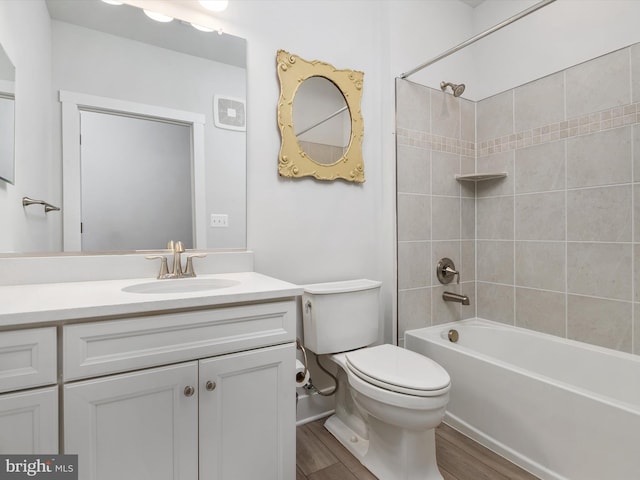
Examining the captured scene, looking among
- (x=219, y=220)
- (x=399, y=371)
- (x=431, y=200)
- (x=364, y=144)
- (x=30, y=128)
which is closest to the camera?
(x=30, y=128)

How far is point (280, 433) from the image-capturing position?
1.23 metres

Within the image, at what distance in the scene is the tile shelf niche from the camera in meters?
2.20

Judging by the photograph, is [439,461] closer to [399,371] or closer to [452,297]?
[399,371]

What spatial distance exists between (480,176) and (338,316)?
4.40 feet

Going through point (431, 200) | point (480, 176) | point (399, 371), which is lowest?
point (399, 371)

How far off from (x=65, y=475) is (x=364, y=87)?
6.94ft

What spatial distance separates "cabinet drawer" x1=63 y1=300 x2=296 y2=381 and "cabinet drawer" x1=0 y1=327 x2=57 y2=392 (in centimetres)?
3

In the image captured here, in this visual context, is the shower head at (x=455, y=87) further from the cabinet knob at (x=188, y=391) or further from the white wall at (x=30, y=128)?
the cabinet knob at (x=188, y=391)

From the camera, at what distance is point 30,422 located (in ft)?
2.88

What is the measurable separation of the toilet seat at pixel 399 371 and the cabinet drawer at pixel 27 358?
1049 millimetres

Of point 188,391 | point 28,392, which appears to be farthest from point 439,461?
point 28,392

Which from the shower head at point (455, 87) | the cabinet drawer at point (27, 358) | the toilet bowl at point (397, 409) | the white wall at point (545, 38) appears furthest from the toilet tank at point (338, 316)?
the white wall at point (545, 38)

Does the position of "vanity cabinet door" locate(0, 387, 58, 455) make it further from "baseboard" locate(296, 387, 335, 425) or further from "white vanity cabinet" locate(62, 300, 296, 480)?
"baseboard" locate(296, 387, 335, 425)

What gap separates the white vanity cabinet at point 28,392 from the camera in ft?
2.80
